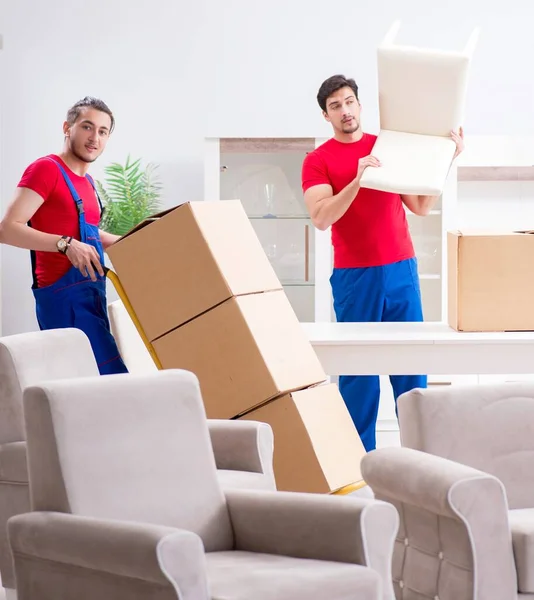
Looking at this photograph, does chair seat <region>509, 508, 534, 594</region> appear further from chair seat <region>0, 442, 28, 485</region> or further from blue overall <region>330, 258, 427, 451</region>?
blue overall <region>330, 258, 427, 451</region>

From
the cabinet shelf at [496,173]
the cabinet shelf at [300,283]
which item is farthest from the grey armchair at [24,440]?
the cabinet shelf at [496,173]

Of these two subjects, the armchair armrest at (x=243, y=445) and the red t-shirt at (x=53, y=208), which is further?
the red t-shirt at (x=53, y=208)

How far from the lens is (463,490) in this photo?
2.11 metres

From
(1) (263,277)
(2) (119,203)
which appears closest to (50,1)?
(2) (119,203)

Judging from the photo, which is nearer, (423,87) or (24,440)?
(24,440)

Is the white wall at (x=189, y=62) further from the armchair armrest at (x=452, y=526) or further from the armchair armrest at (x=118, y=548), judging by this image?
the armchair armrest at (x=118, y=548)

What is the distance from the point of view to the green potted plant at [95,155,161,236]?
16.2 ft

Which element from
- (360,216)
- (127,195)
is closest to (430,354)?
(360,216)

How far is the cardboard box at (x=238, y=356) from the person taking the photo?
3.00 m

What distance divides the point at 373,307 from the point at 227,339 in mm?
947

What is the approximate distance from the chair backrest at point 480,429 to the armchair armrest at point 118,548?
3.03ft

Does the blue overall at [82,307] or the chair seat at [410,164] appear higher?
the chair seat at [410,164]

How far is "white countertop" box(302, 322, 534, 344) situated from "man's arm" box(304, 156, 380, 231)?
46 cm

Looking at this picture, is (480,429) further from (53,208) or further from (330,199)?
(53,208)
